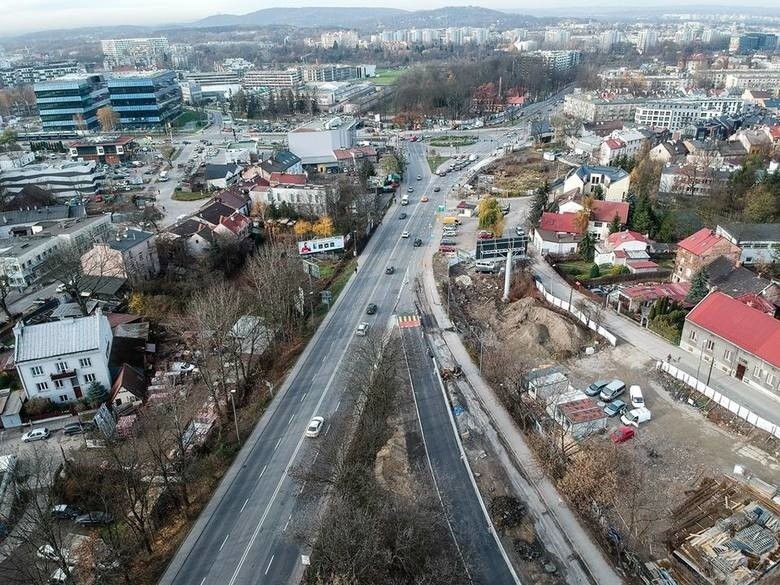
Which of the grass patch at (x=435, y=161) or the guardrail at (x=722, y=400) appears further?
the grass patch at (x=435, y=161)

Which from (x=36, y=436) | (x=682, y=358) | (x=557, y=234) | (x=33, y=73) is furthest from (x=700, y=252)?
(x=33, y=73)

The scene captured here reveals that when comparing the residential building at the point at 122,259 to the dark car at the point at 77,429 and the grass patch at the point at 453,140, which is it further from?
the grass patch at the point at 453,140

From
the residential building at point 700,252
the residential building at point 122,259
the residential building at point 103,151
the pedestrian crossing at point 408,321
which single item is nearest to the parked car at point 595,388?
the pedestrian crossing at point 408,321

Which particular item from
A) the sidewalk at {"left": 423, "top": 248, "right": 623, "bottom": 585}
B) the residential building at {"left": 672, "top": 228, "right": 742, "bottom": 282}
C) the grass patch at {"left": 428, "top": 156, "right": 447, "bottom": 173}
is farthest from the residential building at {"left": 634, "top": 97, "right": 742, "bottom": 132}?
the sidewalk at {"left": 423, "top": 248, "right": 623, "bottom": 585}

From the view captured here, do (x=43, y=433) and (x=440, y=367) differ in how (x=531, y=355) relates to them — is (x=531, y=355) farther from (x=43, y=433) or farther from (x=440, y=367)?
→ (x=43, y=433)

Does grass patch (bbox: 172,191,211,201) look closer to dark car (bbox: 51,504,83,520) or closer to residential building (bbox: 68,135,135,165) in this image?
residential building (bbox: 68,135,135,165)

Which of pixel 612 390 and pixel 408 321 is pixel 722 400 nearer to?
pixel 612 390

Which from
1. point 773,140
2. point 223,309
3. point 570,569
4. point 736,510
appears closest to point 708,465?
point 736,510
